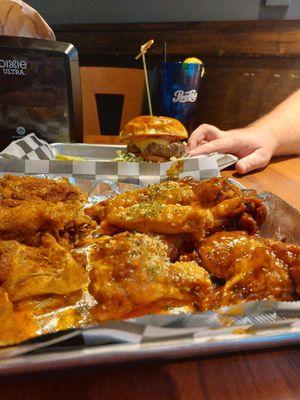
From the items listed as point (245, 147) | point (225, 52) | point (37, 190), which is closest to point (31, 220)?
point (37, 190)

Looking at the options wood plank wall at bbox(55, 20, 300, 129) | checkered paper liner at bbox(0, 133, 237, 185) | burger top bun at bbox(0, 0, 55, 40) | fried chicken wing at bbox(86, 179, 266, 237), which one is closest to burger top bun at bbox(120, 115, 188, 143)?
checkered paper liner at bbox(0, 133, 237, 185)

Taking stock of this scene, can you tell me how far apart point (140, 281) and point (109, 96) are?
10.6 ft

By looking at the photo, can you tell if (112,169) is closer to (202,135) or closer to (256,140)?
(202,135)

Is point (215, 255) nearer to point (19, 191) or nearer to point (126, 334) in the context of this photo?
point (126, 334)

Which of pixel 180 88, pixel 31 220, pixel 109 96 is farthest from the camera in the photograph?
pixel 109 96

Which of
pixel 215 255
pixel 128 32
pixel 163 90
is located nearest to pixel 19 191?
→ pixel 215 255

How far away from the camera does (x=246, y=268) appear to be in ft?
3.77

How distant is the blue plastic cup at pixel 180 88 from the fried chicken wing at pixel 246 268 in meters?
2.15

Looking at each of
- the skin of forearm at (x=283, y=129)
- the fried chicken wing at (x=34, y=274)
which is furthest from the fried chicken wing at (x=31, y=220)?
the skin of forearm at (x=283, y=129)

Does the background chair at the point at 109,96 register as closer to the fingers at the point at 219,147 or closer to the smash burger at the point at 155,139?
the smash burger at the point at 155,139

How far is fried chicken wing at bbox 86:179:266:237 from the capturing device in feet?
4.41

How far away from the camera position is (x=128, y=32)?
4141 mm

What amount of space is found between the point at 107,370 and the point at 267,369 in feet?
1.24

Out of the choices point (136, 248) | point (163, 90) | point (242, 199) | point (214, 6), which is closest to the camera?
point (136, 248)
